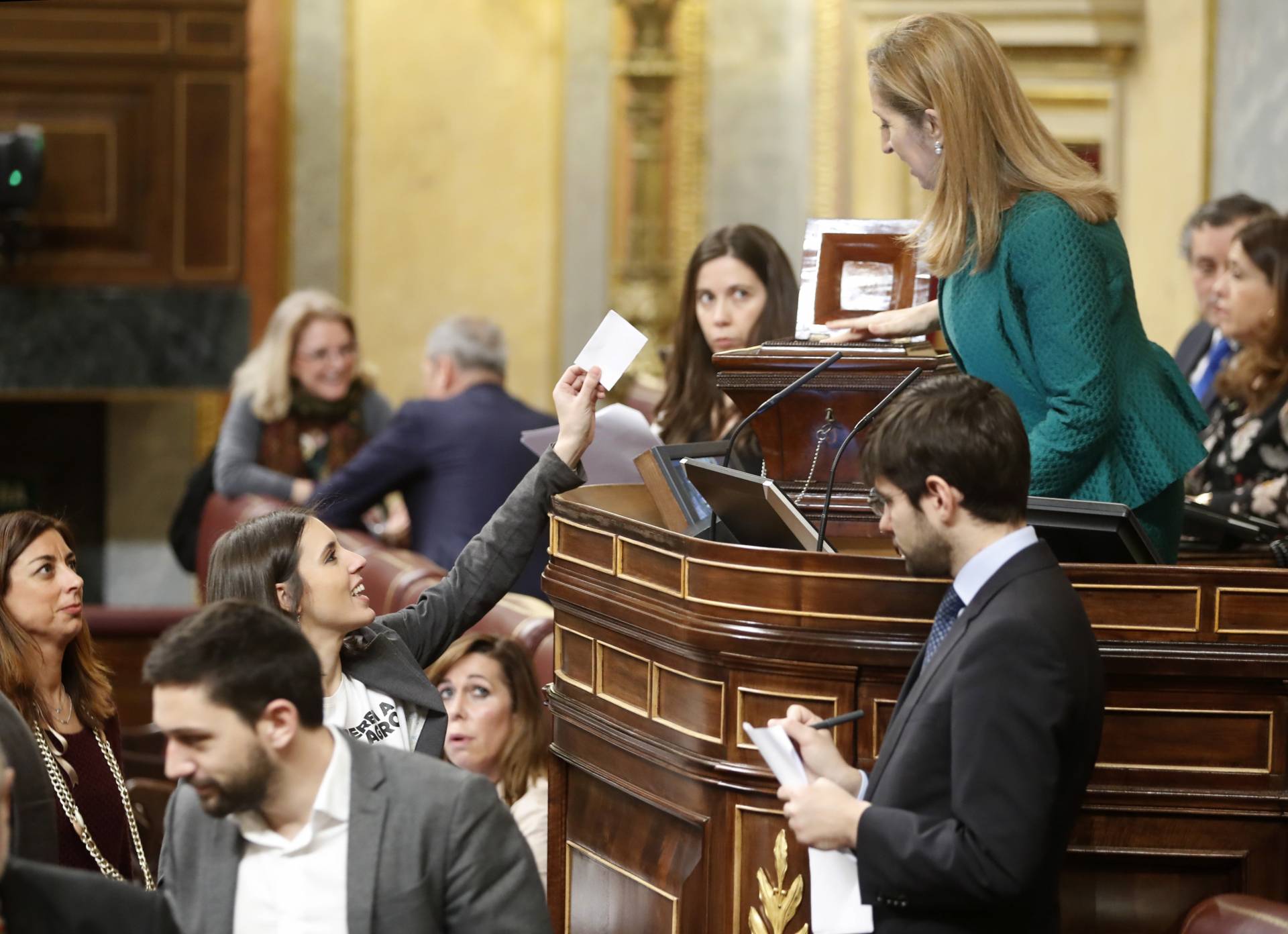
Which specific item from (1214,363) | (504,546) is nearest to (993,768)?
(504,546)

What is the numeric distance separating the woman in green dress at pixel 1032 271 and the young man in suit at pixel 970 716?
20.1 inches

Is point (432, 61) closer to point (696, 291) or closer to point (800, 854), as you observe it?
point (696, 291)

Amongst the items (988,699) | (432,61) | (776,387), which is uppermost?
(432,61)

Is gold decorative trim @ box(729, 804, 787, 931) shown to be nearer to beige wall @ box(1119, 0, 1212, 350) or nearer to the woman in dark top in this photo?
the woman in dark top

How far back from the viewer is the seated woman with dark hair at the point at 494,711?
3.84m

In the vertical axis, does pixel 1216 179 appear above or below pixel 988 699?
above

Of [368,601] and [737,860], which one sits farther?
[368,601]

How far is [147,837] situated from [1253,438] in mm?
2835

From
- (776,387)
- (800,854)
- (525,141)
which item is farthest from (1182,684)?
(525,141)

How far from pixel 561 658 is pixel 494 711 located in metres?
0.79

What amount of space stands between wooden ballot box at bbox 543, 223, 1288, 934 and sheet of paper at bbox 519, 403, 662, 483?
769 mm

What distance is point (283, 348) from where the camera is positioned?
6.36 metres

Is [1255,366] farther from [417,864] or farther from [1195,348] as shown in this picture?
[417,864]

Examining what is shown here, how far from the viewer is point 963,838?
2.09 m
